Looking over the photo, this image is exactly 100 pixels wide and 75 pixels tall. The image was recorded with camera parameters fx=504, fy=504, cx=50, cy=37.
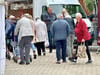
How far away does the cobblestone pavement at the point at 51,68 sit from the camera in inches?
578

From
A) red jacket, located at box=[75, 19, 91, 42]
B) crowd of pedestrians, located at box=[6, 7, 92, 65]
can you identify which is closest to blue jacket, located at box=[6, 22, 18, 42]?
crowd of pedestrians, located at box=[6, 7, 92, 65]

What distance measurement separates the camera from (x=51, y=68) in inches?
626

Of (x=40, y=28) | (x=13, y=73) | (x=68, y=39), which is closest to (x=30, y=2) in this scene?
(x=40, y=28)

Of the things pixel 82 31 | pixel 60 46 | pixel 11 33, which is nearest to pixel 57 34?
pixel 60 46

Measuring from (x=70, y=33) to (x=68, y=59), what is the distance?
952mm

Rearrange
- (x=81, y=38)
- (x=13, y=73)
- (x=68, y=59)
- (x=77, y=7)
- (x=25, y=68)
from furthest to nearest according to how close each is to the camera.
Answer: (x=77, y=7) → (x=68, y=59) → (x=81, y=38) → (x=25, y=68) → (x=13, y=73)

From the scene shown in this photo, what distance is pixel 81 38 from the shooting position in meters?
17.1

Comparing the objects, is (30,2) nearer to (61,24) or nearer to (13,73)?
(61,24)

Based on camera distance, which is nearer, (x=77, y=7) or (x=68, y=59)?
(x=68, y=59)

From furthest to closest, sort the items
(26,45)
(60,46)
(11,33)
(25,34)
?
(11,33) < (60,46) < (26,45) < (25,34)

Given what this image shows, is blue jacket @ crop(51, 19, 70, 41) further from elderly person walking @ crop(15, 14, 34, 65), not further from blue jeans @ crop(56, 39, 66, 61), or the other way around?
elderly person walking @ crop(15, 14, 34, 65)

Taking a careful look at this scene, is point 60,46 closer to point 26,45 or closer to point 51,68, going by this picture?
point 26,45

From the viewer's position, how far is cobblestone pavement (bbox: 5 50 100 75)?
1467 centimetres

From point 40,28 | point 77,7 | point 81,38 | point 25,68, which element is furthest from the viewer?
point 77,7
